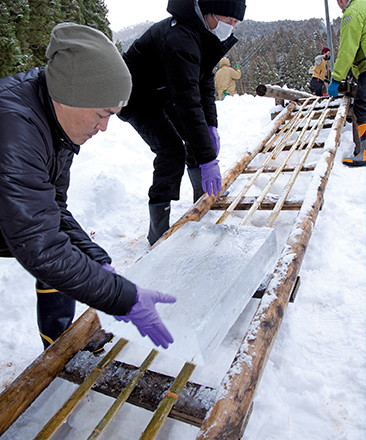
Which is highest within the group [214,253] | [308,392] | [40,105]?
[40,105]

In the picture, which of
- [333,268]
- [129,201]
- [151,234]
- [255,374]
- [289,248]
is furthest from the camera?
[129,201]

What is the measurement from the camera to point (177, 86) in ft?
7.02

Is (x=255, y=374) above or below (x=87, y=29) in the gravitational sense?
below

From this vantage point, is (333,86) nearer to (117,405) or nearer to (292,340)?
(292,340)

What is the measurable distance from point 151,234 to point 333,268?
58.2 inches

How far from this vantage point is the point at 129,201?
3777 millimetres

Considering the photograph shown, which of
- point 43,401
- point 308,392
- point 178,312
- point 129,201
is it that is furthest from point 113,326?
point 129,201

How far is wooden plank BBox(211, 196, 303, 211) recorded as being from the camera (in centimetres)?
267

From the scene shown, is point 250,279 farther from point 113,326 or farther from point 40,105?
point 40,105

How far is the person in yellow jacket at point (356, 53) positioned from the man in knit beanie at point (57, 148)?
11.3 feet

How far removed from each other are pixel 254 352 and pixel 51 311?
977mm

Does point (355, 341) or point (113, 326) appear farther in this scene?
point (355, 341)

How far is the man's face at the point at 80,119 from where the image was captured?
1114mm

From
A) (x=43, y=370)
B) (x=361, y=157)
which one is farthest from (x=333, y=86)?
(x=43, y=370)
